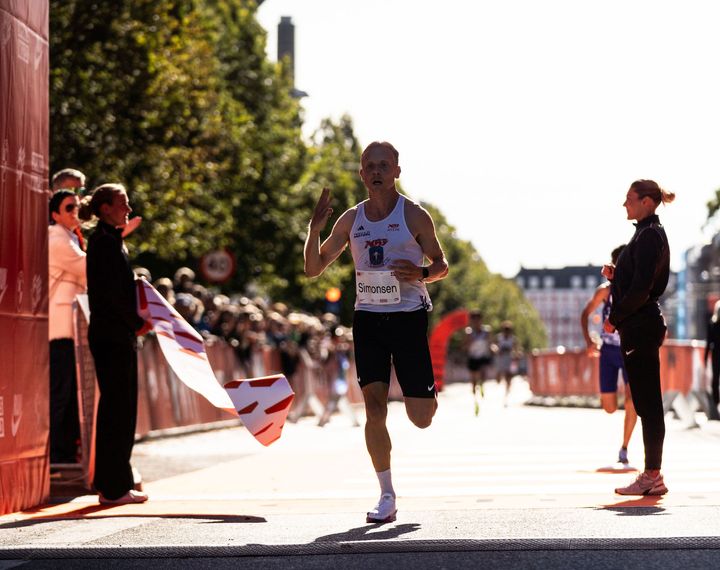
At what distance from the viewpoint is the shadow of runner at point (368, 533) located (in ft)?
20.6

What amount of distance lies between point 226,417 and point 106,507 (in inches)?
521

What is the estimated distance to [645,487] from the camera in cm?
841

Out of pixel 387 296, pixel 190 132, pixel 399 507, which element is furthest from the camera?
pixel 190 132

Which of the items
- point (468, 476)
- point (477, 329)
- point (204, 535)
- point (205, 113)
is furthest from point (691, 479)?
point (205, 113)

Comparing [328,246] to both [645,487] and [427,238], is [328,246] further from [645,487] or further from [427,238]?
[645,487]

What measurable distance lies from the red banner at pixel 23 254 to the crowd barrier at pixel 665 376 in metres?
10.7

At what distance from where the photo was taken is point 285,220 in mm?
40531

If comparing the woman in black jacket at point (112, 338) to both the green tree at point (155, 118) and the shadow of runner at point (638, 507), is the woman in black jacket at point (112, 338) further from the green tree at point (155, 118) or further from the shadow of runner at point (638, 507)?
the green tree at point (155, 118)

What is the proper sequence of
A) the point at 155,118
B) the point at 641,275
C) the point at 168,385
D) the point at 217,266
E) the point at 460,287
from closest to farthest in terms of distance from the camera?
1. the point at 641,275
2. the point at 168,385
3. the point at 155,118
4. the point at 217,266
5. the point at 460,287

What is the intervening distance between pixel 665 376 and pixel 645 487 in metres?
16.9

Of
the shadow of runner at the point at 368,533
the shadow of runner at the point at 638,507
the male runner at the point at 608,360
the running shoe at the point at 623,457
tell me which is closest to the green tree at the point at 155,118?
the male runner at the point at 608,360

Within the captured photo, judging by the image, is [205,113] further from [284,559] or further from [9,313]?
[284,559]

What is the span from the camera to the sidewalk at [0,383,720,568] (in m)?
5.93

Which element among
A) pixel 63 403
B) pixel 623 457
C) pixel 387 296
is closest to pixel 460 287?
pixel 623 457
